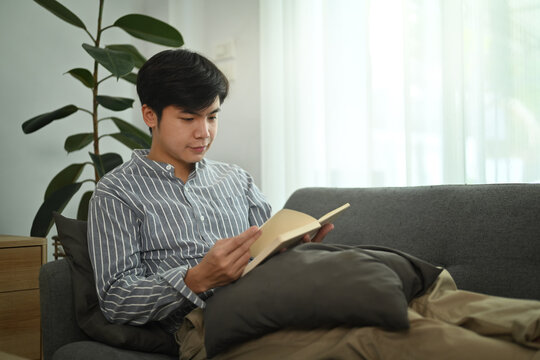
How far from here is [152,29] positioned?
2.20 m

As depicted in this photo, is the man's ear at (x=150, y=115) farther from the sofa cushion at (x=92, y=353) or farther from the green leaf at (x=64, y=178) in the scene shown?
the green leaf at (x=64, y=178)

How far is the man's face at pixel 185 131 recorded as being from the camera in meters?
1.28

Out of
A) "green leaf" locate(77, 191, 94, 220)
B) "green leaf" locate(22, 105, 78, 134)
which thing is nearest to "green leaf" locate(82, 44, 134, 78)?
"green leaf" locate(22, 105, 78, 134)

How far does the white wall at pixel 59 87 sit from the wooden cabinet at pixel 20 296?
25.3 inches

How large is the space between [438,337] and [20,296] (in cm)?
173

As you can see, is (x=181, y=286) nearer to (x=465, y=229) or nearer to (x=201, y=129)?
(x=201, y=129)

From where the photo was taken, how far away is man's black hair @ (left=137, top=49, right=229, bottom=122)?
1.25 metres

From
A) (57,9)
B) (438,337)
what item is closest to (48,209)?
(57,9)

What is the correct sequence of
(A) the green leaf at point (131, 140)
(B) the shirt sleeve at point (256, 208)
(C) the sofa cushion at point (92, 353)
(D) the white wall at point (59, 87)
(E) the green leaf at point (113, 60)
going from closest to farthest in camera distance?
(C) the sofa cushion at point (92, 353)
(B) the shirt sleeve at point (256, 208)
(E) the green leaf at point (113, 60)
(A) the green leaf at point (131, 140)
(D) the white wall at point (59, 87)

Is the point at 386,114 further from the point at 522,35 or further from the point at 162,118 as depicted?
the point at 162,118

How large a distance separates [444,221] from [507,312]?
1.70 ft

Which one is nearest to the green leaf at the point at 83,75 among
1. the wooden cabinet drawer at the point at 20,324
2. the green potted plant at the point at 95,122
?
the green potted plant at the point at 95,122

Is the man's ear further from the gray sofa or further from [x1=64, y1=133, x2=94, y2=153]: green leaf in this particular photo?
[x1=64, y1=133, x2=94, y2=153]: green leaf

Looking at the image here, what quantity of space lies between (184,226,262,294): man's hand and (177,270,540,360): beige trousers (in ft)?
0.45
